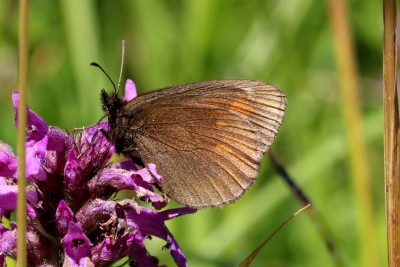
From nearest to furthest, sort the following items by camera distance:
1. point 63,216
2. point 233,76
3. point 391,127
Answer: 1. point 391,127
2. point 63,216
3. point 233,76

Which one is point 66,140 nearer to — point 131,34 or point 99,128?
point 99,128

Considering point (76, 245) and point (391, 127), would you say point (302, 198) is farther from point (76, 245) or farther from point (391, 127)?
point (76, 245)

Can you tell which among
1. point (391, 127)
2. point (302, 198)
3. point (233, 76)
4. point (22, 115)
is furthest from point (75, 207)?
point (233, 76)

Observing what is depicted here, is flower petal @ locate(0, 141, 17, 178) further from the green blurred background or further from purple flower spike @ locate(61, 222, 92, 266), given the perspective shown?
the green blurred background

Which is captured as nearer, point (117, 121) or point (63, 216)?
point (63, 216)

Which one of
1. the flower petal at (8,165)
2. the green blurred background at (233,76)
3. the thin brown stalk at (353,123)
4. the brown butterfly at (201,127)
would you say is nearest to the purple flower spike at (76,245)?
the flower petal at (8,165)

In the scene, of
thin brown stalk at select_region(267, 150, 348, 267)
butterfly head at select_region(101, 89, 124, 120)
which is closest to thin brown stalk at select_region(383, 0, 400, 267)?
thin brown stalk at select_region(267, 150, 348, 267)
